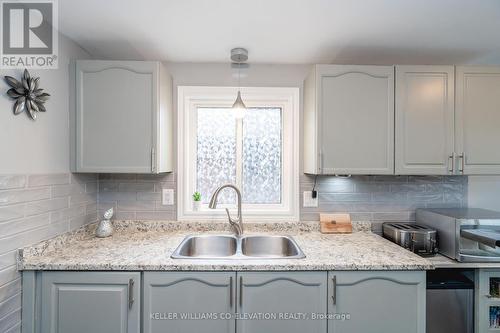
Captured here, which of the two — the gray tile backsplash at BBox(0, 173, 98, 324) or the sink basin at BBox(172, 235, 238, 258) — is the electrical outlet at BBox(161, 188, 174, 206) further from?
the gray tile backsplash at BBox(0, 173, 98, 324)

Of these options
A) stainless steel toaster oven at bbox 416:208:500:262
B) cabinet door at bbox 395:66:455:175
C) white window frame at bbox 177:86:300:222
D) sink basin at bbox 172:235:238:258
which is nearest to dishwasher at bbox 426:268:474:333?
stainless steel toaster oven at bbox 416:208:500:262

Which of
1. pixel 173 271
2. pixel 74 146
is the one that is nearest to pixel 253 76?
pixel 74 146

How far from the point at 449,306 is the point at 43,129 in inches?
106

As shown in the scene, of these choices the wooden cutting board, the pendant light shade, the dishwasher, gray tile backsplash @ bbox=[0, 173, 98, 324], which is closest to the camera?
gray tile backsplash @ bbox=[0, 173, 98, 324]

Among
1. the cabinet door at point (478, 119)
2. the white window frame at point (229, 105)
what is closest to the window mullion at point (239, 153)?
the white window frame at point (229, 105)

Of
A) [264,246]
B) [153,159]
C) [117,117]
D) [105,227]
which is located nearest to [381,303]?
[264,246]

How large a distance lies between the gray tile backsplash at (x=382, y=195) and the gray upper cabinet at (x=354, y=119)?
0.34 m

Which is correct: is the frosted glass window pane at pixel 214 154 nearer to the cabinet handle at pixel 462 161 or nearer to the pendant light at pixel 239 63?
the pendant light at pixel 239 63

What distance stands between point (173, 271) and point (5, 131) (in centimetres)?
109

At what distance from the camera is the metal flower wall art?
48.2 inches

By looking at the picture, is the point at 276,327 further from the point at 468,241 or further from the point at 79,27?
the point at 79,27

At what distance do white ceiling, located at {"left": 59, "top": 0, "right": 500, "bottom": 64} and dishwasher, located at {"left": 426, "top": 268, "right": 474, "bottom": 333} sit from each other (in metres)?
1.59

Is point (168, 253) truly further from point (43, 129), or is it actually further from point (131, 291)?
point (43, 129)

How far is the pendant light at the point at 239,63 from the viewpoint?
1.61 metres
